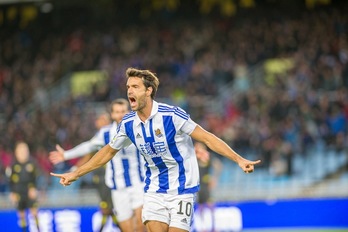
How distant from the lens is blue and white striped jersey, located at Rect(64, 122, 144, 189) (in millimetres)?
10039

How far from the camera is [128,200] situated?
33.4 ft

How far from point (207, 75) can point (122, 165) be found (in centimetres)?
1221

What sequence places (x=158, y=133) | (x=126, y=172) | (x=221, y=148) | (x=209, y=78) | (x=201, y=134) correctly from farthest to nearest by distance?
(x=209, y=78) → (x=126, y=172) → (x=158, y=133) → (x=201, y=134) → (x=221, y=148)

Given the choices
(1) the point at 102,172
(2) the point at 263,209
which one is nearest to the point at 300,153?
(2) the point at 263,209

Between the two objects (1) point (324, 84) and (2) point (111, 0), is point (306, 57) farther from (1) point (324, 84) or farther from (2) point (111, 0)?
(2) point (111, 0)

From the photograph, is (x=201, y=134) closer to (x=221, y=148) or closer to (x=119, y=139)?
(x=221, y=148)

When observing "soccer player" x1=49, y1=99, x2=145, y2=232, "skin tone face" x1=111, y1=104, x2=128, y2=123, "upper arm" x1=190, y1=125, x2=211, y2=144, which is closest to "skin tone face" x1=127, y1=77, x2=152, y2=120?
"upper arm" x1=190, y1=125, x2=211, y2=144

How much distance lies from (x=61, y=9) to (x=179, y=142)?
20901mm

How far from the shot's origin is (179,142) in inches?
289

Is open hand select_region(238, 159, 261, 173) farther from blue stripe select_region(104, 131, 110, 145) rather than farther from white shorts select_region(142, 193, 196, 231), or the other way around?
blue stripe select_region(104, 131, 110, 145)

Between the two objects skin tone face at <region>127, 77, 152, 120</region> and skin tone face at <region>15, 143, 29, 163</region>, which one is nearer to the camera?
skin tone face at <region>127, 77, 152, 120</region>

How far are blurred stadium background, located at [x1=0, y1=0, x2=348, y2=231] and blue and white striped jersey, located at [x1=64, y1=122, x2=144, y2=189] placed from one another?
17.0ft

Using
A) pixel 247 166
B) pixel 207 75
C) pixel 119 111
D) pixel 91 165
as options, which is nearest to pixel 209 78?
pixel 207 75

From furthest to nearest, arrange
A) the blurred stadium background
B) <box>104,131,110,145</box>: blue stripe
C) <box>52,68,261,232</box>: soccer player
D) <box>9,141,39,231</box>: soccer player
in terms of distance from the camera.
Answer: the blurred stadium background, <box>9,141,39,231</box>: soccer player, <box>104,131,110,145</box>: blue stripe, <box>52,68,261,232</box>: soccer player
